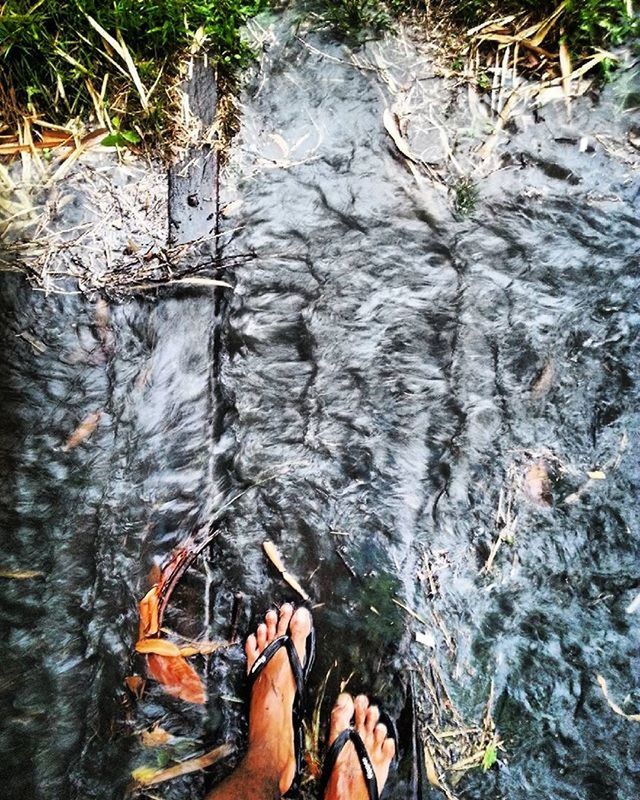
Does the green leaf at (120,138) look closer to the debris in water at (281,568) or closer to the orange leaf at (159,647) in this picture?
the debris in water at (281,568)

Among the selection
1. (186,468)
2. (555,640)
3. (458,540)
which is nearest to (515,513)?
(458,540)

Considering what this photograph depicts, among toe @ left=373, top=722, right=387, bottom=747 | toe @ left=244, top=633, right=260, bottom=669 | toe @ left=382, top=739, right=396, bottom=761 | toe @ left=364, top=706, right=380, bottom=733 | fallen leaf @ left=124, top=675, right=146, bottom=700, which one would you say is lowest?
toe @ left=382, top=739, right=396, bottom=761

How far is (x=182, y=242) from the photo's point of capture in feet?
8.43

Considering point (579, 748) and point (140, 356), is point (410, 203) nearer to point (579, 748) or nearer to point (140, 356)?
point (140, 356)

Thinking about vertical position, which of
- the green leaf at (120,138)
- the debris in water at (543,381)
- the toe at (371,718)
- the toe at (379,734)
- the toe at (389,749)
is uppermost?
the green leaf at (120,138)

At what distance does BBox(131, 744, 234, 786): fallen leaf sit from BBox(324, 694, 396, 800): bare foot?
0.46 m

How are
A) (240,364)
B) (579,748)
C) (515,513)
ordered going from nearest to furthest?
(579,748) < (515,513) < (240,364)

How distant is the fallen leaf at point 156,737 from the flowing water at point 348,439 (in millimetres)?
33

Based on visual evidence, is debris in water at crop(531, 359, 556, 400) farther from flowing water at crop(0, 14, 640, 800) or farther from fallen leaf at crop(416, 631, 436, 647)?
fallen leaf at crop(416, 631, 436, 647)

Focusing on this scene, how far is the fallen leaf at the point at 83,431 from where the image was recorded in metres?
2.52

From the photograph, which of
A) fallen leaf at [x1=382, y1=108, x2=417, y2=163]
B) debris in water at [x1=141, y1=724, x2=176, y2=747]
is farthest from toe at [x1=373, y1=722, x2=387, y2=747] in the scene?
fallen leaf at [x1=382, y1=108, x2=417, y2=163]

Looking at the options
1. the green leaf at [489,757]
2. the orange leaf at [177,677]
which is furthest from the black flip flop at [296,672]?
the green leaf at [489,757]

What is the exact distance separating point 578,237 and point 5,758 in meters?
3.07

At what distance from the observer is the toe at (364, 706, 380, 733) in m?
2.38
